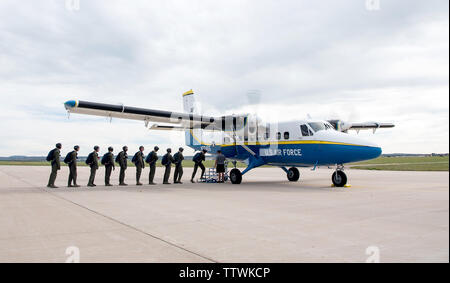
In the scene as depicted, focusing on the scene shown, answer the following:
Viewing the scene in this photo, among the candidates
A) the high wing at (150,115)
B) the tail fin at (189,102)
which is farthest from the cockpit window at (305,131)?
the tail fin at (189,102)

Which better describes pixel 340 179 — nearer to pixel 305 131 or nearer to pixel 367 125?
pixel 305 131

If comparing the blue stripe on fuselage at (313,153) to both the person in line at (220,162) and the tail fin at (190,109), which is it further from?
the tail fin at (190,109)

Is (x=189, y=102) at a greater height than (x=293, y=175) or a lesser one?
greater

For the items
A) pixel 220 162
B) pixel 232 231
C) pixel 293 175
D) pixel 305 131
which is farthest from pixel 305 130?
pixel 232 231

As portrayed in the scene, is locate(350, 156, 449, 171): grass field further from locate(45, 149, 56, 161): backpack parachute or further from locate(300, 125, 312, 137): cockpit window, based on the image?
locate(45, 149, 56, 161): backpack parachute

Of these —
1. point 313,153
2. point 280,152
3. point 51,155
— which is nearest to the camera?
point 313,153

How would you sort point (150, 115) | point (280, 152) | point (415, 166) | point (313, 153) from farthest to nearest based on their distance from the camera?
point (415, 166), point (150, 115), point (280, 152), point (313, 153)

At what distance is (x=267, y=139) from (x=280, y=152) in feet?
3.31

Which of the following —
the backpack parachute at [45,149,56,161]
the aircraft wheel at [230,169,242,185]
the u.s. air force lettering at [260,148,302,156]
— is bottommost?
the aircraft wheel at [230,169,242,185]

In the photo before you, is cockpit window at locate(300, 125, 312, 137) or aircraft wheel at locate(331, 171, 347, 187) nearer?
aircraft wheel at locate(331, 171, 347, 187)

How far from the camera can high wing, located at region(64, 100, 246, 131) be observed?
47.4 ft

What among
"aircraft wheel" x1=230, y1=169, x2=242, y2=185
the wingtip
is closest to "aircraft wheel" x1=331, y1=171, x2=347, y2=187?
"aircraft wheel" x1=230, y1=169, x2=242, y2=185

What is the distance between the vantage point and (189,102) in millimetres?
22328
